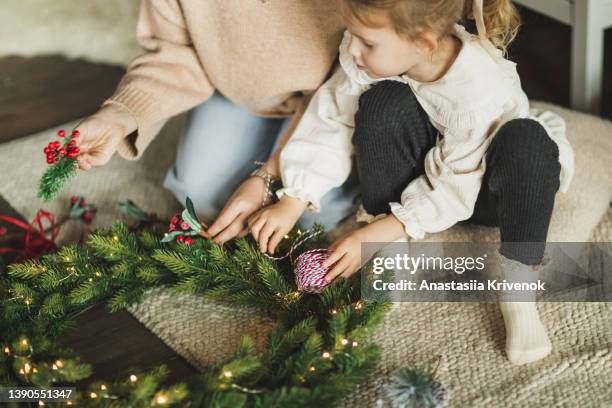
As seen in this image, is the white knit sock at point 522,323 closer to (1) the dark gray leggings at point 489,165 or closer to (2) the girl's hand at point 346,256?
(1) the dark gray leggings at point 489,165

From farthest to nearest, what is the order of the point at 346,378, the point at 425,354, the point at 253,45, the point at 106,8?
the point at 106,8 → the point at 253,45 → the point at 425,354 → the point at 346,378

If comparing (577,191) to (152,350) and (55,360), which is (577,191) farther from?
(55,360)

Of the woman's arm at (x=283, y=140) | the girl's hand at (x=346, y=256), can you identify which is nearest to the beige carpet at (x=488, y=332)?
the girl's hand at (x=346, y=256)

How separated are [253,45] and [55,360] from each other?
61 centimetres

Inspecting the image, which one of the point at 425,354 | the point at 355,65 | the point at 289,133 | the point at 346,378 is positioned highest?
the point at 355,65

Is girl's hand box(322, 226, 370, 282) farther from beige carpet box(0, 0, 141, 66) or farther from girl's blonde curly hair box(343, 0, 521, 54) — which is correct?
beige carpet box(0, 0, 141, 66)

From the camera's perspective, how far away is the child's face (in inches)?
36.8

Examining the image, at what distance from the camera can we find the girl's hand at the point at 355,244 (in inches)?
41.4

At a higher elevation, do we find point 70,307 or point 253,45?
point 253,45

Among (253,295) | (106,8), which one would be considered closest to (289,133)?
(253,295)

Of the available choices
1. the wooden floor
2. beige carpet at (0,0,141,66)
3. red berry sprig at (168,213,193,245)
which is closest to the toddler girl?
red berry sprig at (168,213,193,245)

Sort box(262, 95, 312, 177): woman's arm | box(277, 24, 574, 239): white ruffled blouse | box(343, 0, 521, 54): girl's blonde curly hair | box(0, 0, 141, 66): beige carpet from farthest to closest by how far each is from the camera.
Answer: box(0, 0, 141, 66): beige carpet < box(262, 95, 312, 177): woman's arm < box(277, 24, 574, 239): white ruffled blouse < box(343, 0, 521, 54): girl's blonde curly hair

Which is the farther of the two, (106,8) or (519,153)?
(106,8)

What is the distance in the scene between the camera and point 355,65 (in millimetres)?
1099
